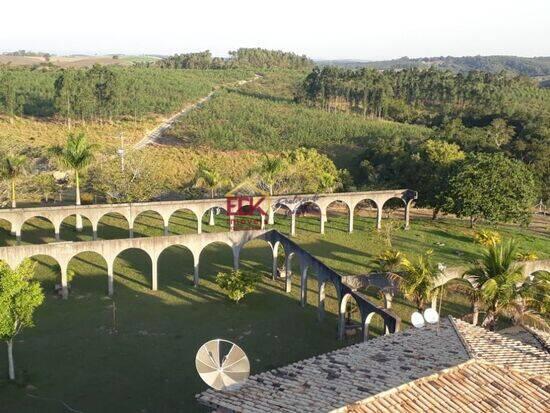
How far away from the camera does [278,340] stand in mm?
31172

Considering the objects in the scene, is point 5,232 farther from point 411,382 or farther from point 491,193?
point 491,193

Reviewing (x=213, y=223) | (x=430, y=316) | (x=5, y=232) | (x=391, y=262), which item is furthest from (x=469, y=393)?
(x=5, y=232)

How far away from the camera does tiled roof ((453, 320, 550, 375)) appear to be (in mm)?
19594

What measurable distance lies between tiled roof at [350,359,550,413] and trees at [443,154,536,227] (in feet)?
103

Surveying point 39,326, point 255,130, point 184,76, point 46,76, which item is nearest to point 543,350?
point 39,326

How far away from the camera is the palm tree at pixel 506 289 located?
25094 millimetres

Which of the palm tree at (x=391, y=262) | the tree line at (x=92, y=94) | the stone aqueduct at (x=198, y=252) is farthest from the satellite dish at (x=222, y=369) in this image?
the tree line at (x=92, y=94)

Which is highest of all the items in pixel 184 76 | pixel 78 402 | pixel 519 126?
pixel 184 76

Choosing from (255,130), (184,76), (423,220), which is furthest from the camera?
(184,76)

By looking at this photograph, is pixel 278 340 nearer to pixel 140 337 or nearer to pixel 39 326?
pixel 140 337

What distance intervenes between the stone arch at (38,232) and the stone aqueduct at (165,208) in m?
1.26

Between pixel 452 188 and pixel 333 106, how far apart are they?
76929mm

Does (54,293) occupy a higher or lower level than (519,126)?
lower

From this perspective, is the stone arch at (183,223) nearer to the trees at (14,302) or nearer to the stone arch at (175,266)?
the stone arch at (175,266)
